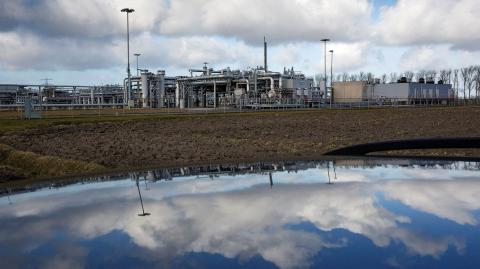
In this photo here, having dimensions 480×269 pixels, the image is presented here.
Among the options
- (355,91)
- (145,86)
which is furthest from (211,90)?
(355,91)

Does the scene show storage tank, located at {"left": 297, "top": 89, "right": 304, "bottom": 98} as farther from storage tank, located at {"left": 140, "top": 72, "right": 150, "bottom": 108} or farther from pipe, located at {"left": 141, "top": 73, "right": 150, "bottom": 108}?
storage tank, located at {"left": 140, "top": 72, "right": 150, "bottom": 108}

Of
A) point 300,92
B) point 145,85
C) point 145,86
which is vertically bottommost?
point 300,92

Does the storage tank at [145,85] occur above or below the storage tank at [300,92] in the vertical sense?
above

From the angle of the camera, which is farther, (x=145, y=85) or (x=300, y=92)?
(x=145, y=85)

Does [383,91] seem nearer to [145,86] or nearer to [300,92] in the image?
[300,92]

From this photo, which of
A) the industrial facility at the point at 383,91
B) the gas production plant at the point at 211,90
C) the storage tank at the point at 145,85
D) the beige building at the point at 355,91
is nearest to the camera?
the gas production plant at the point at 211,90

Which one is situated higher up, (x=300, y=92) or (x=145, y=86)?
(x=145, y=86)

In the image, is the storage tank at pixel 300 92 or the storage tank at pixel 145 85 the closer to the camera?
the storage tank at pixel 300 92

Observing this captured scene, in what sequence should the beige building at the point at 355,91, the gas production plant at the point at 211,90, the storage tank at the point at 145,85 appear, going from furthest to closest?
the beige building at the point at 355,91
the storage tank at the point at 145,85
the gas production plant at the point at 211,90

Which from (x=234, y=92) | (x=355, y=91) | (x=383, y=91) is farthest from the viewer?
(x=383, y=91)

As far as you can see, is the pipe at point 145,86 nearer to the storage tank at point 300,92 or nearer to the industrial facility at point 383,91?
the storage tank at point 300,92

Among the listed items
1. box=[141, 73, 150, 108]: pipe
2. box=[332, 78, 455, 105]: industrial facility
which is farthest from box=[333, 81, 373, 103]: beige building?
box=[141, 73, 150, 108]: pipe

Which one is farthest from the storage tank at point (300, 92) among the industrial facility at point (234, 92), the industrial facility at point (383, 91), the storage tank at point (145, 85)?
the storage tank at point (145, 85)

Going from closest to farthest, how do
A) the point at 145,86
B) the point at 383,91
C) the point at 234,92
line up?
the point at 234,92
the point at 145,86
the point at 383,91
